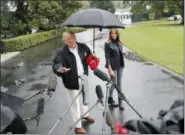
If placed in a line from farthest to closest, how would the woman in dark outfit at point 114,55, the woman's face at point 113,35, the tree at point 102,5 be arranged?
the tree at point 102,5
the woman in dark outfit at point 114,55
the woman's face at point 113,35

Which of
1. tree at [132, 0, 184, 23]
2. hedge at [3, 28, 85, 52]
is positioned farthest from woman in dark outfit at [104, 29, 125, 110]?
tree at [132, 0, 184, 23]

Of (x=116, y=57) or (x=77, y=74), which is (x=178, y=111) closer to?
(x=77, y=74)

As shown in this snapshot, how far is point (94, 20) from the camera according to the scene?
7191mm

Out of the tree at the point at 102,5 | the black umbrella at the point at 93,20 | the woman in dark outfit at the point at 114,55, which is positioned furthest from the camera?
the tree at the point at 102,5

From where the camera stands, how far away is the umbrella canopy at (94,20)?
711 cm

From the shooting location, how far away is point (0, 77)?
15.1 m

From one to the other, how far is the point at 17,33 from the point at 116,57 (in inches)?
1173

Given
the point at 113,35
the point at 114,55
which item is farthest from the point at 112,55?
the point at 113,35

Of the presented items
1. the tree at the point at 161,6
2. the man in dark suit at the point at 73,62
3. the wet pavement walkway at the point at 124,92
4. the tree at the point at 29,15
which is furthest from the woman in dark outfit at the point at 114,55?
the tree at the point at 161,6

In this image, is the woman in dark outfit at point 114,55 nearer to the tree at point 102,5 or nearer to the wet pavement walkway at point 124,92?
the wet pavement walkway at point 124,92

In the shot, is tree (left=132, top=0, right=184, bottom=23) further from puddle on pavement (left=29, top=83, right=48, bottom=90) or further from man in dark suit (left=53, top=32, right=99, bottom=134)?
man in dark suit (left=53, top=32, right=99, bottom=134)

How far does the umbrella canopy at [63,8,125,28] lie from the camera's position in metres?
7.11

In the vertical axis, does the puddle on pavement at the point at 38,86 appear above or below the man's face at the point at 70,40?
below

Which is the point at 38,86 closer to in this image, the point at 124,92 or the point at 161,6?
the point at 124,92
